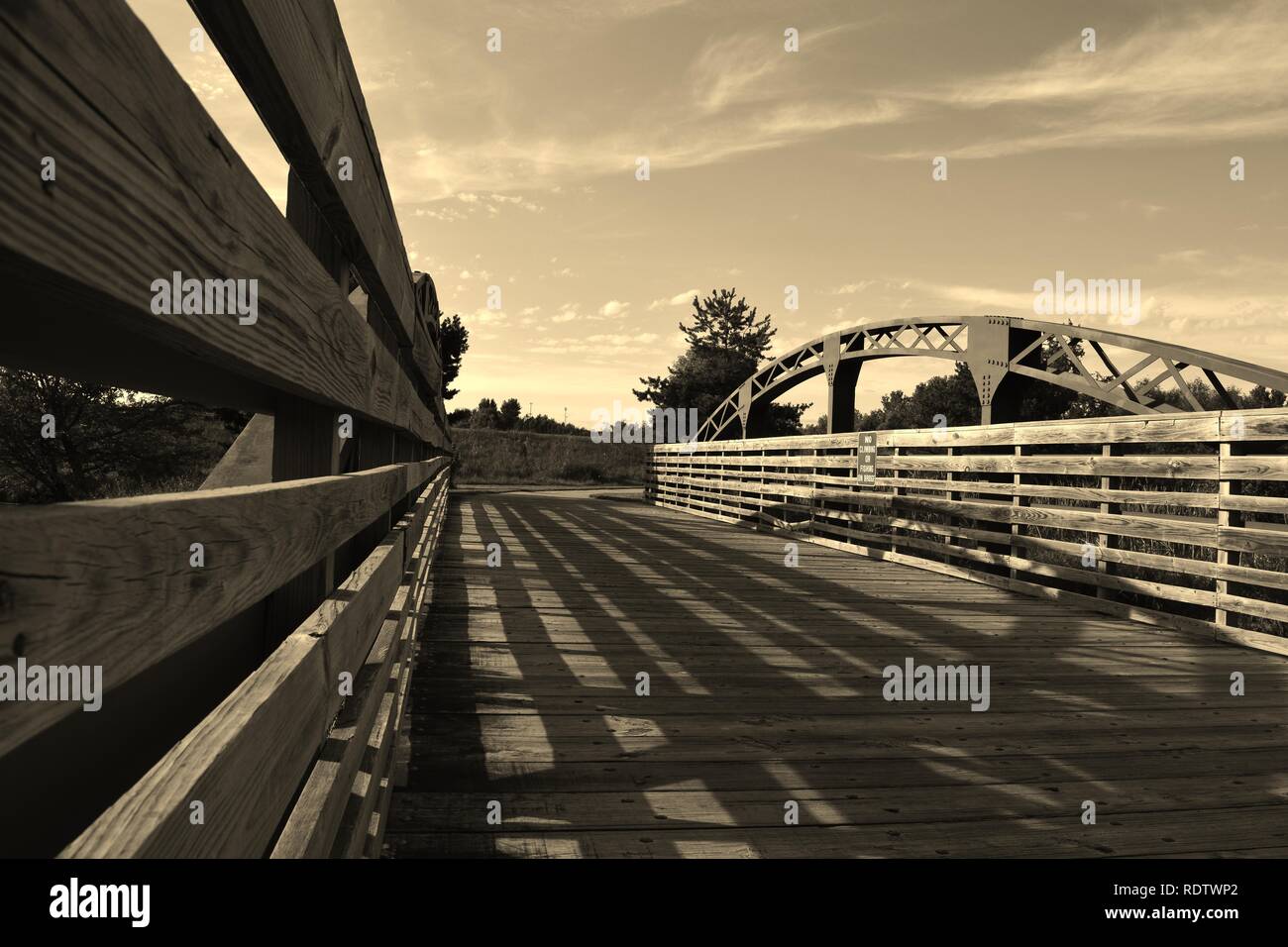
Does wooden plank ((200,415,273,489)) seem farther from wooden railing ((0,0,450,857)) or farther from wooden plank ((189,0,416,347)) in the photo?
wooden railing ((0,0,450,857))

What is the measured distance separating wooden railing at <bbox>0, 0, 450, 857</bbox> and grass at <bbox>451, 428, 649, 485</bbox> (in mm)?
38815

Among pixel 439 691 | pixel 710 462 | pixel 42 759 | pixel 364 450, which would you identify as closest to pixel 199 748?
pixel 42 759

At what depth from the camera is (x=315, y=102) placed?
1320 millimetres

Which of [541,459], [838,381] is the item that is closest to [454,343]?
[541,459]

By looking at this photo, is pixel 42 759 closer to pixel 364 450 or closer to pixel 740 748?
pixel 364 450

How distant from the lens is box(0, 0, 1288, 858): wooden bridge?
667 mm

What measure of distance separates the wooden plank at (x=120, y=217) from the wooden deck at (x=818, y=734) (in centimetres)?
193

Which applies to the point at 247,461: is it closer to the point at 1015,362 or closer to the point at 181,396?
the point at 181,396

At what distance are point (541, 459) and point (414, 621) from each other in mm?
39754

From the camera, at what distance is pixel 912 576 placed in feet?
28.2

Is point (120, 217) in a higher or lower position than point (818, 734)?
higher

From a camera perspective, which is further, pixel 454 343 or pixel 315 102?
pixel 454 343

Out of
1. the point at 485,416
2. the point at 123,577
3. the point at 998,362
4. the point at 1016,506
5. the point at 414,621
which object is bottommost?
the point at 414,621

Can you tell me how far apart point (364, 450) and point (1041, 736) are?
3058 mm
